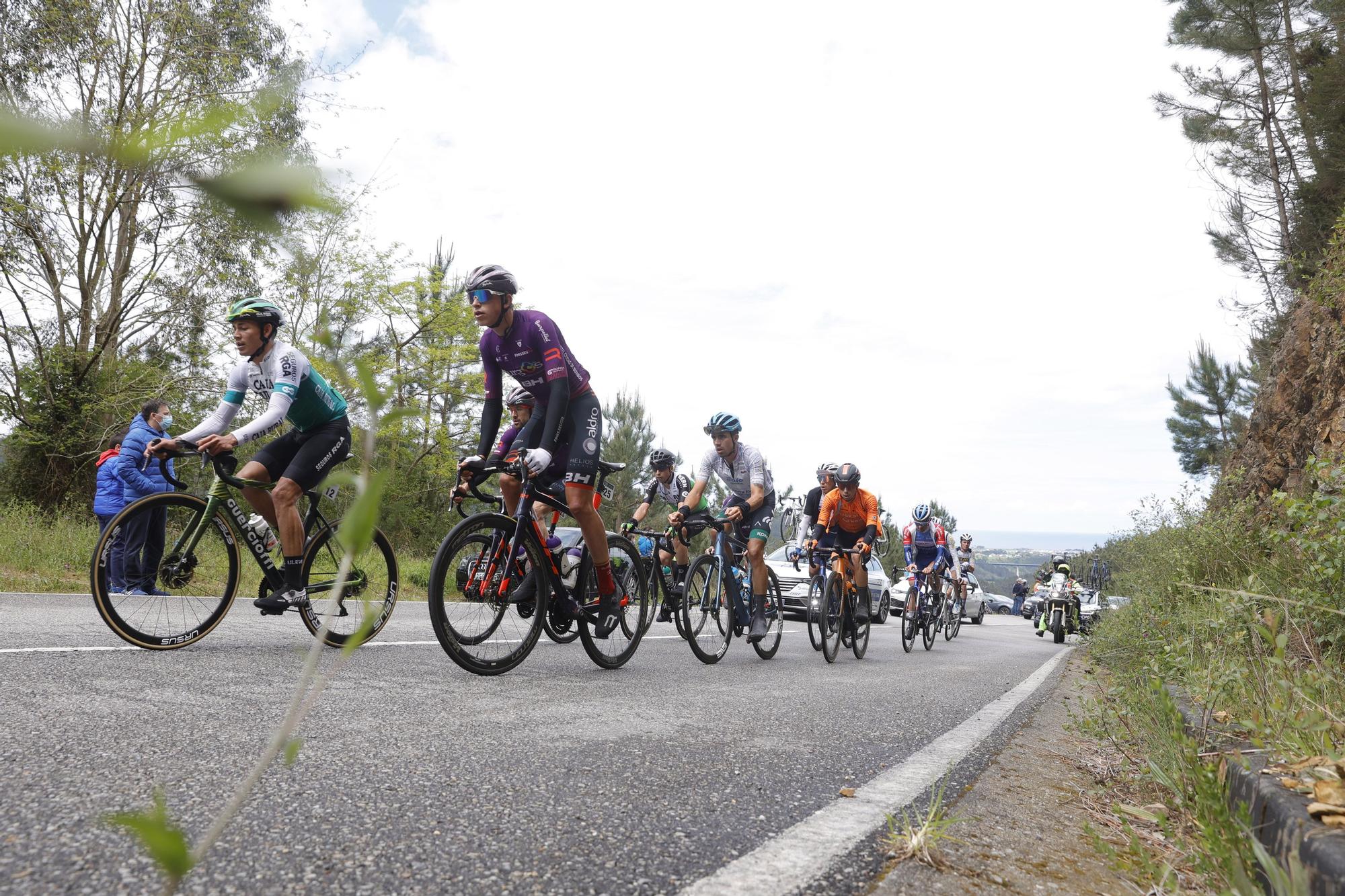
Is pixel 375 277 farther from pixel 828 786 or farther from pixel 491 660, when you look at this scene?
pixel 828 786

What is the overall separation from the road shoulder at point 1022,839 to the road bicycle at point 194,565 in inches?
120

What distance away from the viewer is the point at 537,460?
4.68 meters

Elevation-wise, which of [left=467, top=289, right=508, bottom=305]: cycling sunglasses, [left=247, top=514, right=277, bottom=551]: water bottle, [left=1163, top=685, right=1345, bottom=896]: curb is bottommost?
[left=1163, top=685, right=1345, bottom=896]: curb

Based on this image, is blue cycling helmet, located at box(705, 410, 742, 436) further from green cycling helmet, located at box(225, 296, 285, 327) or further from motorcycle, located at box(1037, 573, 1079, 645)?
motorcycle, located at box(1037, 573, 1079, 645)

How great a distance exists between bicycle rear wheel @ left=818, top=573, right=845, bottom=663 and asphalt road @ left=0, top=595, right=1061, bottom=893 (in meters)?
2.34

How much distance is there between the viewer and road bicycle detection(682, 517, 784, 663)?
21.4 ft

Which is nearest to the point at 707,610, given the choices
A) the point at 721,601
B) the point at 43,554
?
the point at 721,601

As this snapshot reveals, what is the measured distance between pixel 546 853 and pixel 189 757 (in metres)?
1.20

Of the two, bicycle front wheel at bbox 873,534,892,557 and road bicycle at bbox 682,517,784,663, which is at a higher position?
bicycle front wheel at bbox 873,534,892,557

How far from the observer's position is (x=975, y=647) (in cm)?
1265

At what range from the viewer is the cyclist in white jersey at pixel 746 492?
7.16 metres

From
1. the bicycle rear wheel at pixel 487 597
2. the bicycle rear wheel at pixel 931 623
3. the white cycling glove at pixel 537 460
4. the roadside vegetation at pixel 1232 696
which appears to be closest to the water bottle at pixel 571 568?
the bicycle rear wheel at pixel 487 597

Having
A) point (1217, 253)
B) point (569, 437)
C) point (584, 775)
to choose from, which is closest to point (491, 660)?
point (569, 437)

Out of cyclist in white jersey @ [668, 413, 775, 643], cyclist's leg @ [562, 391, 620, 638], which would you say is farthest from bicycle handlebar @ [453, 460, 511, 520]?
cyclist in white jersey @ [668, 413, 775, 643]
